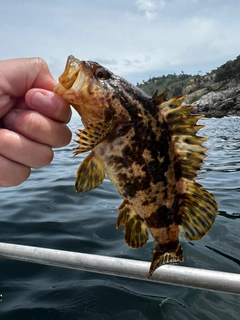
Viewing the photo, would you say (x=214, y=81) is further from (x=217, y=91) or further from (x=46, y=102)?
(x=46, y=102)

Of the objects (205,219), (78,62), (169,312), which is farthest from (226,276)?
(78,62)

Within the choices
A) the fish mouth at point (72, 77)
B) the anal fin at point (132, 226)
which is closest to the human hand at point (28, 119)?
the fish mouth at point (72, 77)

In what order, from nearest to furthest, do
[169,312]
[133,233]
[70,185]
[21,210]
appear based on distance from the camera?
[133,233]
[169,312]
[21,210]
[70,185]

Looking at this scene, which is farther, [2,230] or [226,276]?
[2,230]

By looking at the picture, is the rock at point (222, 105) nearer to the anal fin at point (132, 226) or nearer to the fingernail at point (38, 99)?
the anal fin at point (132, 226)

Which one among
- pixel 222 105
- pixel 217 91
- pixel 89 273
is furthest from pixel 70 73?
pixel 217 91

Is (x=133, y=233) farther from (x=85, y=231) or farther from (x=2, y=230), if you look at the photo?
(x=2, y=230)
